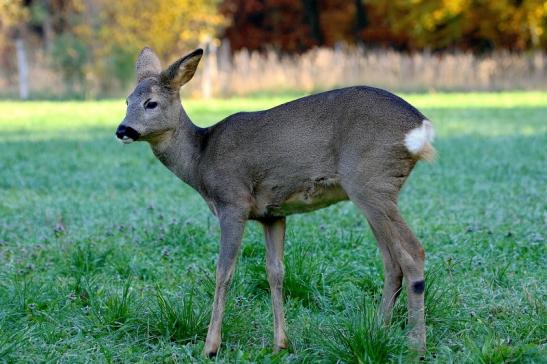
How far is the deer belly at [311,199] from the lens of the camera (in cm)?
419

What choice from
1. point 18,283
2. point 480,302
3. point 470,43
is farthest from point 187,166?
point 470,43

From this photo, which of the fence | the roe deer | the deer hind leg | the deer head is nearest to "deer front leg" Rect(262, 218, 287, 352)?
the roe deer

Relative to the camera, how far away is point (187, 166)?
448 centimetres

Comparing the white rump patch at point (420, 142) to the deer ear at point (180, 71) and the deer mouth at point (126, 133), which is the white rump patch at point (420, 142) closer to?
the deer ear at point (180, 71)

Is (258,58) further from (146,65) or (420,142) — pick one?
(420,142)

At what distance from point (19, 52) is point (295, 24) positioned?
1622 cm

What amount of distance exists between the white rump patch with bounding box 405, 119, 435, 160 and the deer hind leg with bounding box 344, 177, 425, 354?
0.16 meters

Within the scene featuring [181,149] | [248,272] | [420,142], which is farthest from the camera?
[248,272]

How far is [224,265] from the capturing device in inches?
165

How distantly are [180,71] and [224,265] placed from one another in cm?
100

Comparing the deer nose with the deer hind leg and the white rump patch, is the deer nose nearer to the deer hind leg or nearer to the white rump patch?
the deer hind leg

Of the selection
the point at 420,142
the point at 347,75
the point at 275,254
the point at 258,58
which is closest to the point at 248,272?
the point at 275,254

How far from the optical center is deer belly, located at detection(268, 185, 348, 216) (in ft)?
13.8

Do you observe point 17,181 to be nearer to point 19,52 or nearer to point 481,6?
point 19,52
